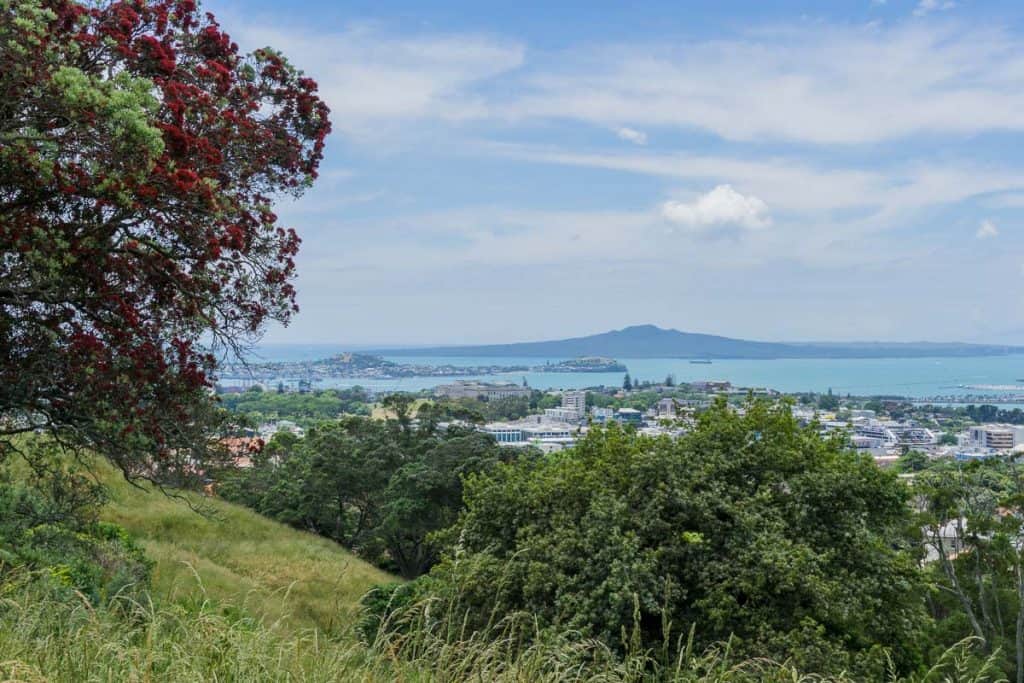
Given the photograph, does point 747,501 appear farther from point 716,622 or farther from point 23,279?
point 23,279

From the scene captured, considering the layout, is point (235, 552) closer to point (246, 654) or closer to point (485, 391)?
point (246, 654)

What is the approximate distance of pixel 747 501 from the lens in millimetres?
10805

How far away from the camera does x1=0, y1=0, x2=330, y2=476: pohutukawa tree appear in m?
5.70

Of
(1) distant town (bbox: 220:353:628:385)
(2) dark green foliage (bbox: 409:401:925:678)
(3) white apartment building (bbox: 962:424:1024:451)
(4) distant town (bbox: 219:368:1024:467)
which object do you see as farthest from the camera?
(3) white apartment building (bbox: 962:424:1024:451)

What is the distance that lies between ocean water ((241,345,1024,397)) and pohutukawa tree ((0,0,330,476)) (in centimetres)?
8002

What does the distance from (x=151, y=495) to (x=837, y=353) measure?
188 metres

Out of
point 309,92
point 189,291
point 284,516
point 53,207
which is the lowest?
point 284,516

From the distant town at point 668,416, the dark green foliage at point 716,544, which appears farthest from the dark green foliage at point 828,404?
the dark green foliage at point 716,544

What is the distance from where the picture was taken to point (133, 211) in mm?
6035

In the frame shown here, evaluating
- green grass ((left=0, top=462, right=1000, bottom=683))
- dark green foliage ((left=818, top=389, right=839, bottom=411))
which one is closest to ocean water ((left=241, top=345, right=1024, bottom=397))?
dark green foliage ((left=818, top=389, right=839, bottom=411))

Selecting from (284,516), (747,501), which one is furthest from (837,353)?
(747,501)

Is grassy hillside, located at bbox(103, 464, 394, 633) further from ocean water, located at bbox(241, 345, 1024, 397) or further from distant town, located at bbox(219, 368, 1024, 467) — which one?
ocean water, located at bbox(241, 345, 1024, 397)

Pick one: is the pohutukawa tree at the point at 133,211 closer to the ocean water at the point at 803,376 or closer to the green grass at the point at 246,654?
the green grass at the point at 246,654

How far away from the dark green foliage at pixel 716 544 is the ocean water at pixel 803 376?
76.9 metres
